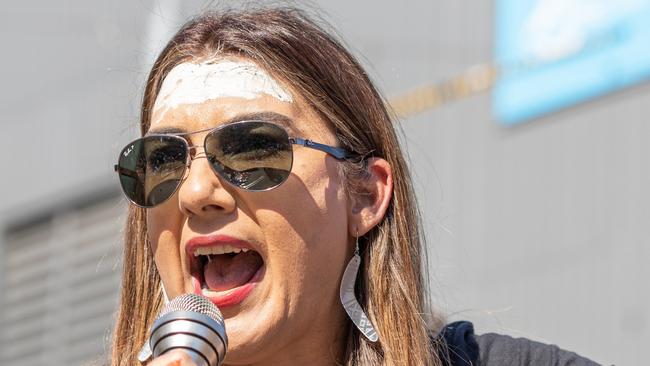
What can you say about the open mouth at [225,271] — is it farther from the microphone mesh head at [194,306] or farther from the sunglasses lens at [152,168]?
the microphone mesh head at [194,306]

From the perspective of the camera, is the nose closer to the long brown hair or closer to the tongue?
the tongue

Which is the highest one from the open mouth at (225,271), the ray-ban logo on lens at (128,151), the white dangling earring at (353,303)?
the ray-ban logo on lens at (128,151)

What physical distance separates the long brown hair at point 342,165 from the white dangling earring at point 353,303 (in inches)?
0.9

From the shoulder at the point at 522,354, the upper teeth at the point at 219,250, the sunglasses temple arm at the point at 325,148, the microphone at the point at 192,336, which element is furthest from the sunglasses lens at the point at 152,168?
the shoulder at the point at 522,354

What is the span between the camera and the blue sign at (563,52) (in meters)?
7.67

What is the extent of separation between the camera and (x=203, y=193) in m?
2.96

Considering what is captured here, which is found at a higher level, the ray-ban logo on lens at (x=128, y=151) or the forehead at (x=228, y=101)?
the forehead at (x=228, y=101)

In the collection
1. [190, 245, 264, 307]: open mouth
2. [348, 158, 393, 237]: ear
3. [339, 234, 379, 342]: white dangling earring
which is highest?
[348, 158, 393, 237]: ear

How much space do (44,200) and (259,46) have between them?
7392 mm

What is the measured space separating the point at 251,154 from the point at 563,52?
5.18m

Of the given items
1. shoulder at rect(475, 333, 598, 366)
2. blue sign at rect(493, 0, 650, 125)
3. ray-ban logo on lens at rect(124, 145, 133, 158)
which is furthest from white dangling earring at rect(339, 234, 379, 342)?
blue sign at rect(493, 0, 650, 125)

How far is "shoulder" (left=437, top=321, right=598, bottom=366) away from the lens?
10.7 ft

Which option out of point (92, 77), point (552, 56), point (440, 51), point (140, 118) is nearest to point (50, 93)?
point (92, 77)

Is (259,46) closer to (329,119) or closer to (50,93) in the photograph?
(329,119)
